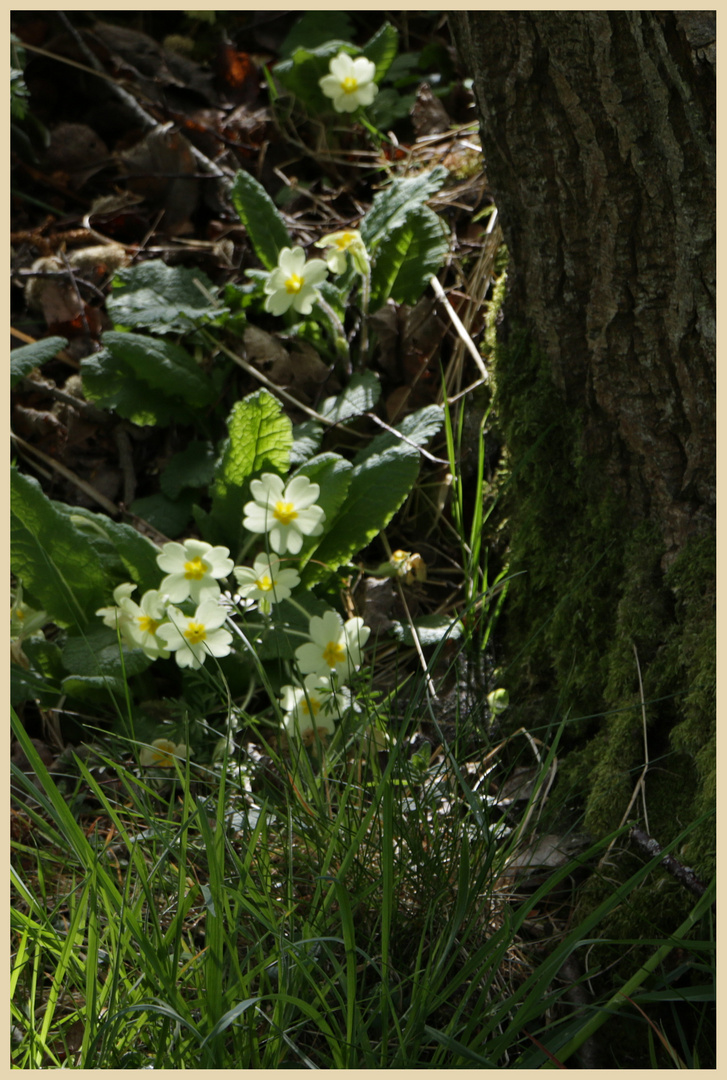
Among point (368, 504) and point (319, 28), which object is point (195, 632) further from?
point (319, 28)

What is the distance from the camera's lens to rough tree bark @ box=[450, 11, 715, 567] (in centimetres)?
132

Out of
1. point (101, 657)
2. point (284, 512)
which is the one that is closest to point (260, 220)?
point (284, 512)

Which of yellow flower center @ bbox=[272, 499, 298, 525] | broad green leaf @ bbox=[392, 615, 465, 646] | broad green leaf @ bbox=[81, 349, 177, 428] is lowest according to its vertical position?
broad green leaf @ bbox=[392, 615, 465, 646]

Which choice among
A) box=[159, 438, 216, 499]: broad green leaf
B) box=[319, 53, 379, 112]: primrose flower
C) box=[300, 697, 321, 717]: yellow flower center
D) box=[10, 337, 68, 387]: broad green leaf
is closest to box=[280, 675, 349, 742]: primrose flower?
box=[300, 697, 321, 717]: yellow flower center

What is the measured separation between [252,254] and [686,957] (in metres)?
2.10

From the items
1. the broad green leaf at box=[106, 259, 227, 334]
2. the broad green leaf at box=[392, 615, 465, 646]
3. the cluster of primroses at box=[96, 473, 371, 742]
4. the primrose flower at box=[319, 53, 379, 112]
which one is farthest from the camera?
the primrose flower at box=[319, 53, 379, 112]

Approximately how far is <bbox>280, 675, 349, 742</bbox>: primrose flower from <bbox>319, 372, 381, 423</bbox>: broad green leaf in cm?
74

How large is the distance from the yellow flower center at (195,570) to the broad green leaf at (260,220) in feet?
A: 3.21

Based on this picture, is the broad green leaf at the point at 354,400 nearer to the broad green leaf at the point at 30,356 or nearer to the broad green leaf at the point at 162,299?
the broad green leaf at the point at 162,299

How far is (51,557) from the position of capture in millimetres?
1851

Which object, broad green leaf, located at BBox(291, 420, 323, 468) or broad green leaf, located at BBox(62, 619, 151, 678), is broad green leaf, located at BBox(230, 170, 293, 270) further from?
broad green leaf, located at BBox(62, 619, 151, 678)

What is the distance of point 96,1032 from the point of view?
42.0 inches

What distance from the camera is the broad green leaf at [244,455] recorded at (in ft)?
6.24

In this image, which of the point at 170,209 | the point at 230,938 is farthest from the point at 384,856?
the point at 170,209
